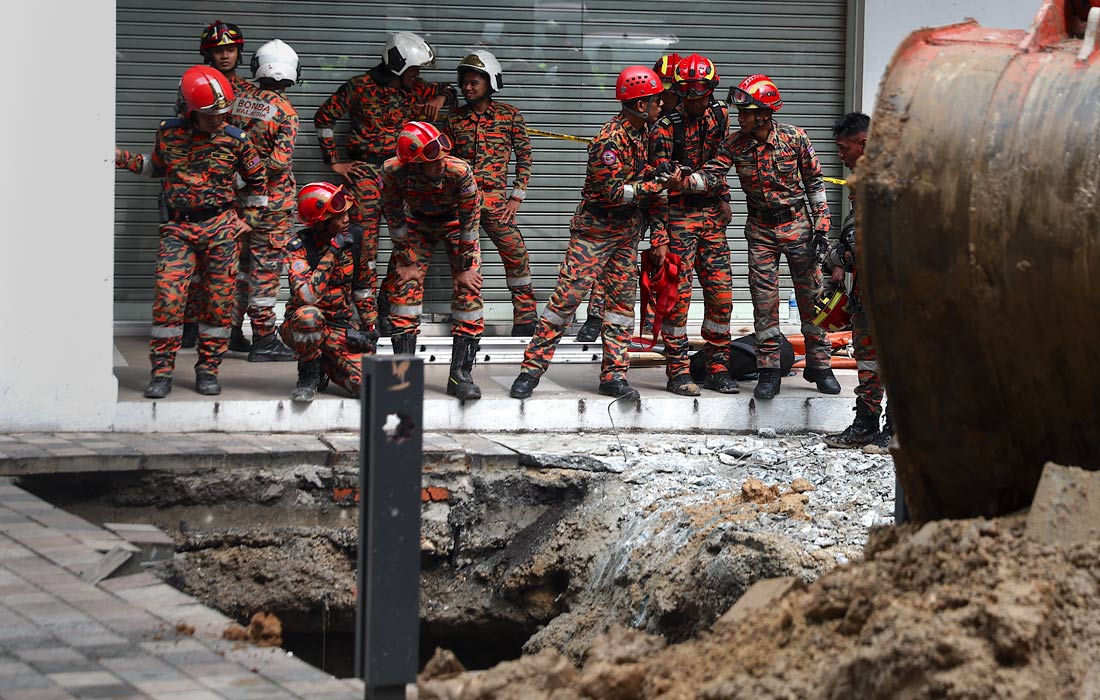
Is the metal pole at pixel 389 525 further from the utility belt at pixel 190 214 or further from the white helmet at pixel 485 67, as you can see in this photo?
the white helmet at pixel 485 67

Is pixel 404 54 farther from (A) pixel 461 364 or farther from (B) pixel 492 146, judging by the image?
(A) pixel 461 364

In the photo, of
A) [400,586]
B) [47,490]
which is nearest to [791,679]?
[400,586]

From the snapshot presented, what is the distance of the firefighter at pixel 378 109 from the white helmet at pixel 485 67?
30cm

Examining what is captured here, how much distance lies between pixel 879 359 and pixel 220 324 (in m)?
6.10

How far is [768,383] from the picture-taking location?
977cm

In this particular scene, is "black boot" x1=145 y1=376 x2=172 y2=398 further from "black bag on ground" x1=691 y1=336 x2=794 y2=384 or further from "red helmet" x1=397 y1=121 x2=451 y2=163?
"black bag on ground" x1=691 y1=336 x2=794 y2=384

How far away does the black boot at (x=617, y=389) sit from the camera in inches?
377

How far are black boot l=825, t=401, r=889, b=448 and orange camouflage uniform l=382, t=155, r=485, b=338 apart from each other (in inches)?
94.7

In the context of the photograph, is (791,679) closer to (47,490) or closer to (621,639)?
(621,639)

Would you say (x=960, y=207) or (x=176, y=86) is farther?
(x=176, y=86)

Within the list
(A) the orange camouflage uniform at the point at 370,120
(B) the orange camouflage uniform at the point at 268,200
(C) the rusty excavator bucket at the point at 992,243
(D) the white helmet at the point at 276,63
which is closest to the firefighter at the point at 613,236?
(A) the orange camouflage uniform at the point at 370,120

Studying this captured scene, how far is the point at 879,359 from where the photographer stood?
3.85m

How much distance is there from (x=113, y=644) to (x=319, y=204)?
479 centimetres

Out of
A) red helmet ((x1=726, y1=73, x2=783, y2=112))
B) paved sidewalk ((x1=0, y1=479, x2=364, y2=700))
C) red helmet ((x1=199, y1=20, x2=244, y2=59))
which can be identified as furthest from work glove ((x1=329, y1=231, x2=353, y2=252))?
paved sidewalk ((x1=0, y1=479, x2=364, y2=700))
